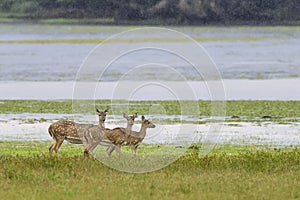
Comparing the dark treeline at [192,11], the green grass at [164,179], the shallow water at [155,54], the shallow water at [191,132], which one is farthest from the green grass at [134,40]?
the green grass at [164,179]

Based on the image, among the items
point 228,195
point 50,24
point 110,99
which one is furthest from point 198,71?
point 50,24

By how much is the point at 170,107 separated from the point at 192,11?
4962 centimetres

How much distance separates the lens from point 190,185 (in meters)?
11.8

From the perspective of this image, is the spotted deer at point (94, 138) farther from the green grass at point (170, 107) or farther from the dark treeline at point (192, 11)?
the dark treeline at point (192, 11)

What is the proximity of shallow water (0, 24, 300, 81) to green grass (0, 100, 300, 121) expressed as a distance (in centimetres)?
914

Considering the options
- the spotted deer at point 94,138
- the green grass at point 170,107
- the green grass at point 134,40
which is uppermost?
the spotted deer at point 94,138

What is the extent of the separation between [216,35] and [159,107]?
4243 centimetres

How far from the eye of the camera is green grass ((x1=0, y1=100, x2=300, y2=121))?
24250 millimetres

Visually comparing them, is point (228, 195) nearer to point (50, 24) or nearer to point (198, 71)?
point (198, 71)

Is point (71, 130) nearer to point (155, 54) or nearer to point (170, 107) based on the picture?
point (170, 107)

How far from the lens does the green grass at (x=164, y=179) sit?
442 inches

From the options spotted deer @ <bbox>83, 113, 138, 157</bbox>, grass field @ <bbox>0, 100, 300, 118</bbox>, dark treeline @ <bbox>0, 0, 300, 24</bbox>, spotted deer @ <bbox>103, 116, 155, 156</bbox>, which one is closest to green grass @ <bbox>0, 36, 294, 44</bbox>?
dark treeline @ <bbox>0, 0, 300, 24</bbox>

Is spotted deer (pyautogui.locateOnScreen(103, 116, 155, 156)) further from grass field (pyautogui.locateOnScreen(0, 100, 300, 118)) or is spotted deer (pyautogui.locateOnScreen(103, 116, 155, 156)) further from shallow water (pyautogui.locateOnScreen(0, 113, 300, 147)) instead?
grass field (pyautogui.locateOnScreen(0, 100, 300, 118))

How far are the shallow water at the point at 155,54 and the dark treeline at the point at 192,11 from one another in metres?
1.50
